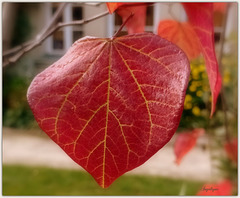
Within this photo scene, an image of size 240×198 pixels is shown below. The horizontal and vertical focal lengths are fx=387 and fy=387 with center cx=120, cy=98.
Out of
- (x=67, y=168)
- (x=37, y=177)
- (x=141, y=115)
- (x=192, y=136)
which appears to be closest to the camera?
(x=141, y=115)

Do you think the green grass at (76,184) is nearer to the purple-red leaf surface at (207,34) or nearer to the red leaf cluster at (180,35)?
the red leaf cluster at (180,35)

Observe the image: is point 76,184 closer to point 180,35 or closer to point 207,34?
point 180,35

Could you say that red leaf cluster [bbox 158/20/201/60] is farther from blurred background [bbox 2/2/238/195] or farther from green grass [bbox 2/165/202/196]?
green grass [bbox 2/165/202/196]

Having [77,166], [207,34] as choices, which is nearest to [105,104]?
[207,34]

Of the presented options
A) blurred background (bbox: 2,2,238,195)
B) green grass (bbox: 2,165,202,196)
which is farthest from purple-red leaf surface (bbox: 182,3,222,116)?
green grass (bbox: 2,165,202,196)

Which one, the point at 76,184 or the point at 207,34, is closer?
the point at 207,34

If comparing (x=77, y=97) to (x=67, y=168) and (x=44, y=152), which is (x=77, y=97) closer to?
(x=67, y=168)

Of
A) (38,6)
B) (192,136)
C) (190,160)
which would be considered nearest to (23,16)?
(38,6)
